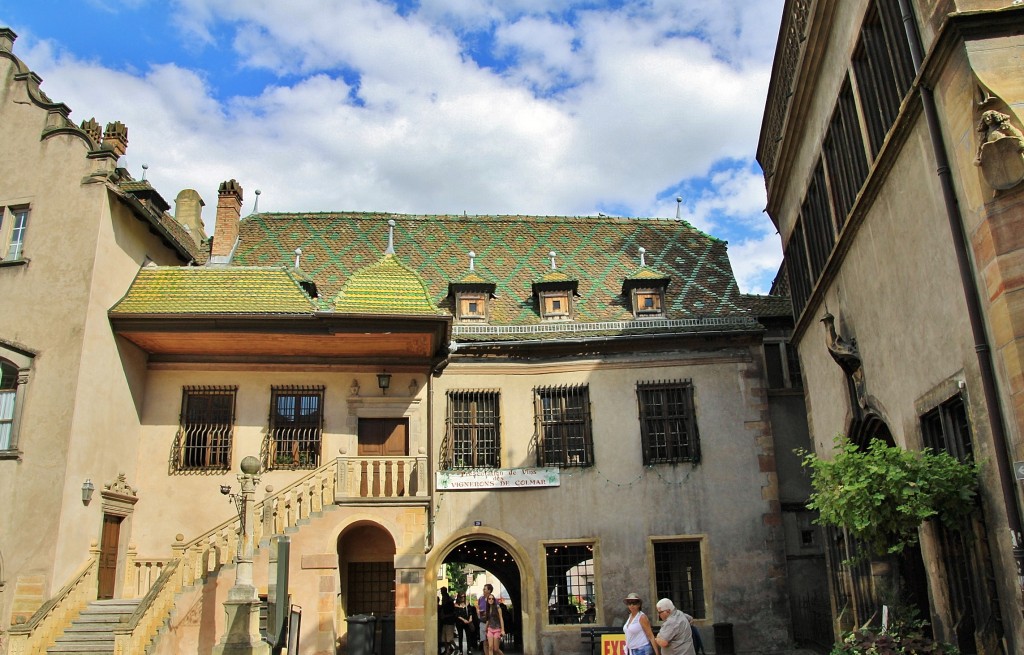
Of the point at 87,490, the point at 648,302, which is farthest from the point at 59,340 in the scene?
the point at 648,302

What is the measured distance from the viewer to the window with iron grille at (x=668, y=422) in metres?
19.4

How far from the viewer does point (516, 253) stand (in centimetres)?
2378

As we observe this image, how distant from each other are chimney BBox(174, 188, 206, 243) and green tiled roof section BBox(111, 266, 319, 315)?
25.1 feet

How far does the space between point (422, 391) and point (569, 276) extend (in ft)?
16.7

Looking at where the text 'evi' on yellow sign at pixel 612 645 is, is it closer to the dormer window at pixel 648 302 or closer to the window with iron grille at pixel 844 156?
the window with iron grille at pixel 844 156

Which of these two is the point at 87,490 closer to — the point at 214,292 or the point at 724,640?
the point at 214,292

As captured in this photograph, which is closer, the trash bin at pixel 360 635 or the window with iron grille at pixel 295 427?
the trash bin at pixel 360 635

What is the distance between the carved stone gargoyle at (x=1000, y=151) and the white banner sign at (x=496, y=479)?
42.2 feet

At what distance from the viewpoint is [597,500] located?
1909 centimetres

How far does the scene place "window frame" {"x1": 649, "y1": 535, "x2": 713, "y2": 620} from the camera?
1856 cm

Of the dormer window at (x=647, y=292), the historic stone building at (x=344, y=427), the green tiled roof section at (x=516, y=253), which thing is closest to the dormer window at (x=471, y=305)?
the historic stone building at (x=344, y=427)

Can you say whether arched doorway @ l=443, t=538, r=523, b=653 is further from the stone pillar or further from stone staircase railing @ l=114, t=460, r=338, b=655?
the stone pillar

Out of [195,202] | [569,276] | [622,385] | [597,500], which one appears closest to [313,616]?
[597,500]

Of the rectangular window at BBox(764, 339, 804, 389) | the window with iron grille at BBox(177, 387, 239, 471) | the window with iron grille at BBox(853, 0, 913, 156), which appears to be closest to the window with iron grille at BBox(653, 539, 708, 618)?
the rectangular window at BBox(764, 339, 804, 389)
